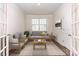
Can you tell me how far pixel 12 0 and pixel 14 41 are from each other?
3.53 metres

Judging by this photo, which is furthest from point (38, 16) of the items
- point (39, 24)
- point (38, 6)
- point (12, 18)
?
point (12, 18)

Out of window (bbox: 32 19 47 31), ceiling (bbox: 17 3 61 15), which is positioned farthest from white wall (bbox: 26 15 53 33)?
ceiling (bbox: 17 3 61 15)

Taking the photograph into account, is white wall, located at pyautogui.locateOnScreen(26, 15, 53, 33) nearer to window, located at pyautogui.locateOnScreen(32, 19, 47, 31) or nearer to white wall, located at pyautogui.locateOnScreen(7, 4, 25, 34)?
window, located at pyautogui.locateOnScreen(32, 19, 47, 31)

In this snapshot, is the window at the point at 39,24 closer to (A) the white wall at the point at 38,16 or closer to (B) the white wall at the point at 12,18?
(A) the white wall at the point at 38,16

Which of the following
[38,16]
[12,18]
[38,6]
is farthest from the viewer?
[38,16]

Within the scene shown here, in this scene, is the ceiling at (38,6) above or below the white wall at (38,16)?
above

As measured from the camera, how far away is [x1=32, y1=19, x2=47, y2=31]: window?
452 inches

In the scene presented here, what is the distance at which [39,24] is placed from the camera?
11594mm

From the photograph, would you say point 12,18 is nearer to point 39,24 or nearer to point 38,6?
point 38,6

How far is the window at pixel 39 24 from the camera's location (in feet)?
37.7

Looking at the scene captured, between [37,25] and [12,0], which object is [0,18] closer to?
[12,0]

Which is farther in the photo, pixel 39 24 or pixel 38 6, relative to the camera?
pixel 39 24

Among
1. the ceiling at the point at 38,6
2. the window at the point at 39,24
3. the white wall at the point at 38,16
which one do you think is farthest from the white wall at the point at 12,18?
the window at the point at 39,24

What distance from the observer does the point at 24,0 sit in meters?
1.89
